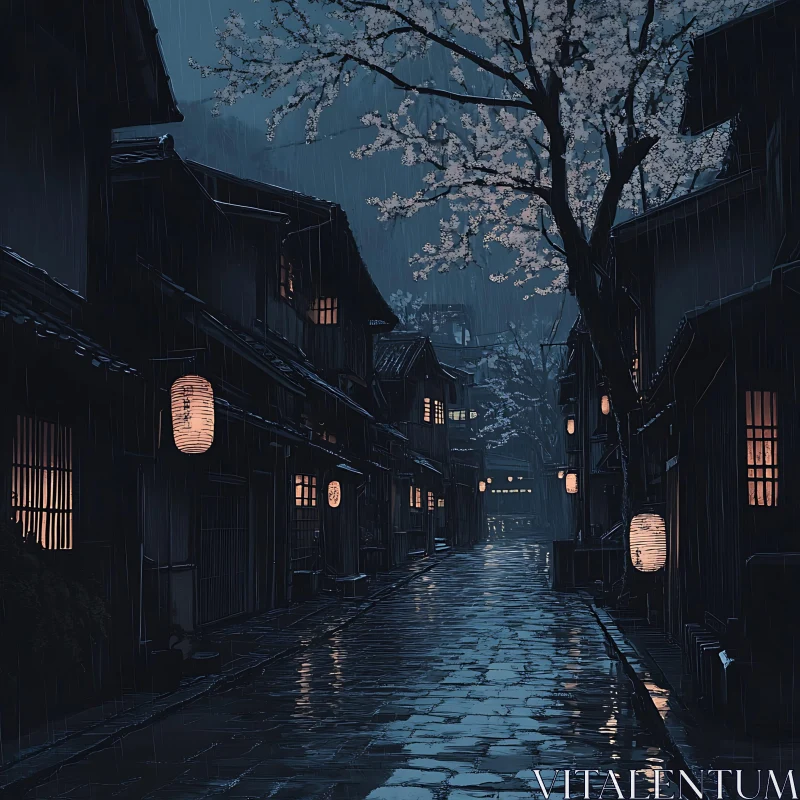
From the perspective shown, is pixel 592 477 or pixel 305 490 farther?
pixel 592 477

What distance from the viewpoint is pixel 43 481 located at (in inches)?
494

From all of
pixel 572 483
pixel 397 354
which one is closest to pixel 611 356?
pixel 572 483

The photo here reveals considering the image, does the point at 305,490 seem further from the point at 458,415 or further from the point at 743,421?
the point at 458,415

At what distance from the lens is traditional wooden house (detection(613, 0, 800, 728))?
38.4ft

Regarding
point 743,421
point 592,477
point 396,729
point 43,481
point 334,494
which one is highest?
point 743,421

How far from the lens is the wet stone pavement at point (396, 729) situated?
9375mm

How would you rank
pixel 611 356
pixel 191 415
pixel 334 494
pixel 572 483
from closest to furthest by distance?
pixel 191 415, pixel 611 356, pixel 334 494, pixel 572 483

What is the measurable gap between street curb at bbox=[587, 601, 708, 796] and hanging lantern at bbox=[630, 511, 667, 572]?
1.47 meters

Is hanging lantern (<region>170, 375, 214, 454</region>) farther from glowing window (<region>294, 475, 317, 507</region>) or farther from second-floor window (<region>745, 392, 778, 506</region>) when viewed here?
glowing window (<region>294, 475, 317, 507</region>)

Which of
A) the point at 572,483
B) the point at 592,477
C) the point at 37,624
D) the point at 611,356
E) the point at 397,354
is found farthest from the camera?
the point at 397,354

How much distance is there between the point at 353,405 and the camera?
32875 millimetres

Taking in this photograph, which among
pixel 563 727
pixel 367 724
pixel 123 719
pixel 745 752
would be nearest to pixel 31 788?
pixel 123 719

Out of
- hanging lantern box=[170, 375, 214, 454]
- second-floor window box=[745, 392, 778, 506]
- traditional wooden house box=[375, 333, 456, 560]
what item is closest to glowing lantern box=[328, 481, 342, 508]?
traditional wooden house box=[375, 333, 456, 560]

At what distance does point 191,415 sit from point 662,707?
713cm
